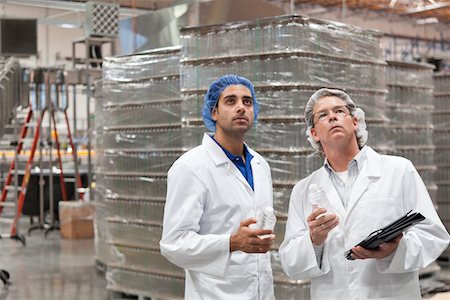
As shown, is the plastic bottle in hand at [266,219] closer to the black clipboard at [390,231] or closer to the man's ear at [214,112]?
the black clipboard at [390,231]

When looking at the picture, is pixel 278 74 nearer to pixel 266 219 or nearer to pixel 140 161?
pixel 140 161

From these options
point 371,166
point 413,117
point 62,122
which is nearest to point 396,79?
point 413,117

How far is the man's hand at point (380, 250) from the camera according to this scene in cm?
237

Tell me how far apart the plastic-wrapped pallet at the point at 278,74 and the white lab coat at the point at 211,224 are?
274 cm

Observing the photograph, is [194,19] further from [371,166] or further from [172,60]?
[371,166]

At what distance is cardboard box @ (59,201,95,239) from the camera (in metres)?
11.3

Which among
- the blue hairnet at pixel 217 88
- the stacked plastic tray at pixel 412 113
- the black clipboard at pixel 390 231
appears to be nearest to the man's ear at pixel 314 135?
the blue hairnet at pixel 217 88

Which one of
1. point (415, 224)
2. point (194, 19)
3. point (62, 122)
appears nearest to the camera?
point (415, 224)

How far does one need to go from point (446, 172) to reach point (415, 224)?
662 cm

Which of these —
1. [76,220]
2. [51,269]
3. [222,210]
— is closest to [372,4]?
[76,220]

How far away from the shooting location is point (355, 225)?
251 centimetres

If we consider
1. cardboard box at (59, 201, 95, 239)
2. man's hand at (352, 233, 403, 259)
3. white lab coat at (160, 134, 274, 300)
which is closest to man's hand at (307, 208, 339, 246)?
man's hand at (352, 233, 403, 259)

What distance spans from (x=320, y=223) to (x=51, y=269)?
22.9 feet

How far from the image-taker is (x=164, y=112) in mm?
6473
